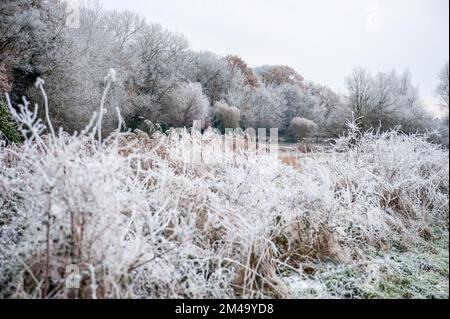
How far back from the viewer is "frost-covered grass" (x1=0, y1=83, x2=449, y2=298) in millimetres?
2010

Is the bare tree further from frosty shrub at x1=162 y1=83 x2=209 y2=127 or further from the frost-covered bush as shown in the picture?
frosty shrub at x1=162 y1=83 x2=209 y2=127

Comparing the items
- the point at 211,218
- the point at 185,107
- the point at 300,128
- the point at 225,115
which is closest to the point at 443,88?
the point at 211,218

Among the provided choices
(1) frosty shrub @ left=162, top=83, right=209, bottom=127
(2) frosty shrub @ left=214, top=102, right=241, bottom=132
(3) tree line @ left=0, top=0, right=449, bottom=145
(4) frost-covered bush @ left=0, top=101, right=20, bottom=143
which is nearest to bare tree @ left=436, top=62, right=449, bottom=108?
(3) tree line @ left=0, top=0, right=449, bottom=145

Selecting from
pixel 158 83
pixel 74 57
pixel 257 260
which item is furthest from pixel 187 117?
pixel 257 260

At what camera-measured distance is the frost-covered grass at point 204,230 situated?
79.1 inches

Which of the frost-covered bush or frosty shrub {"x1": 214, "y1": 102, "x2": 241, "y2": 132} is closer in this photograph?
the frost-covered bush

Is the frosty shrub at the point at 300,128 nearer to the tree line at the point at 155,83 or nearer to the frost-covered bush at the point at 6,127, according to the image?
the tree line at the point at 155,83

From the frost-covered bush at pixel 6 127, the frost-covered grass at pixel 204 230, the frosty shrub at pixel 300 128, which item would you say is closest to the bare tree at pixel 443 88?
the frost-covered grass at pixel 204 230

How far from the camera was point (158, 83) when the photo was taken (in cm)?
2448

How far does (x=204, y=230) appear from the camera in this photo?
108 inches

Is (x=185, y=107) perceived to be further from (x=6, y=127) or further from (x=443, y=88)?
(x=443, y=88)

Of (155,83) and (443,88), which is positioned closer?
(443,88)
